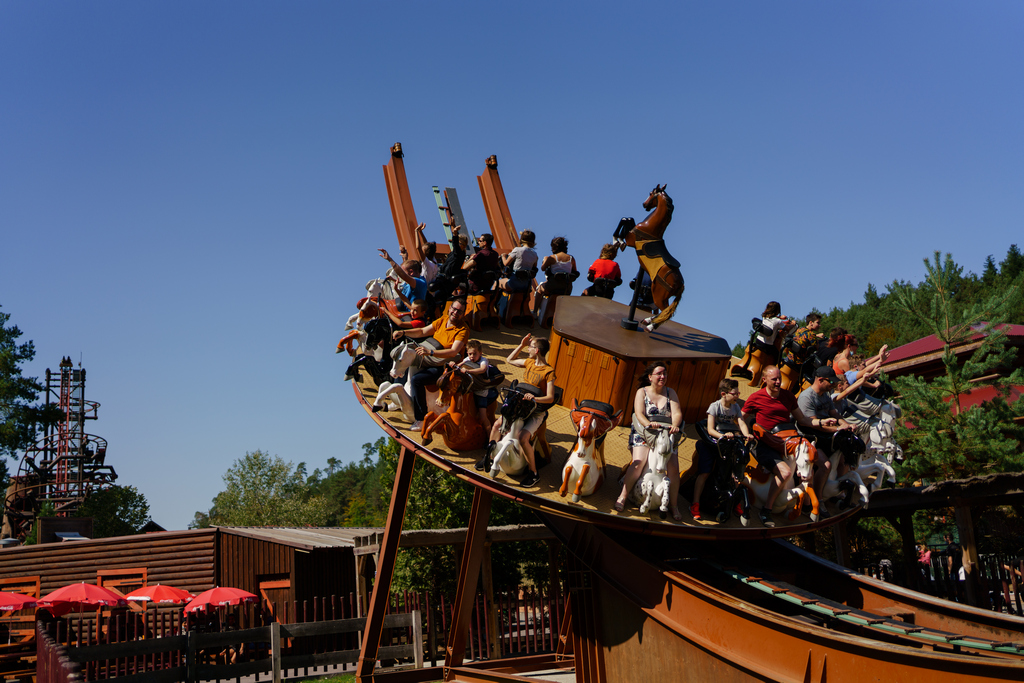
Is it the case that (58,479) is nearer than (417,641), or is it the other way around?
(417,641)

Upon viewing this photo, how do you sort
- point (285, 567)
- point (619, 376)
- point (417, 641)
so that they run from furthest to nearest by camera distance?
point (285, 567) < point (417, 641) < point (619, 376)

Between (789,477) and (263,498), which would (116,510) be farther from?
(789,477)

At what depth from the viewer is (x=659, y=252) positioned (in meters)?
9.08

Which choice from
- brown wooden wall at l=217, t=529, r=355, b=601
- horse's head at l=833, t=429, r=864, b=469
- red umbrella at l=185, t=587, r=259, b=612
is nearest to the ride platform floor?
horse's head at l=833, t=429, r=864, b=469

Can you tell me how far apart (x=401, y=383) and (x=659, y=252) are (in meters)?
3.25

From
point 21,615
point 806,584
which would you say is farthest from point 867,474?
point 21,615

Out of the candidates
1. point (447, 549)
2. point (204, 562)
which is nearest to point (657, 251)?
point (447, 549)

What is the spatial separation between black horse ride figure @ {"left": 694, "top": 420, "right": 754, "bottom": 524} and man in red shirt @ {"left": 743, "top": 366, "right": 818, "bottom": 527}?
1.19 ft

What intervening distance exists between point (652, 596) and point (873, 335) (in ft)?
141

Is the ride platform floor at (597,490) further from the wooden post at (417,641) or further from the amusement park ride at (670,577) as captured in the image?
the wooden post at (417,641)

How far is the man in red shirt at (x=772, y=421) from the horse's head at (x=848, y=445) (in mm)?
277

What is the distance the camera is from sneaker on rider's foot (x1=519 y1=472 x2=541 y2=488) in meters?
7.65

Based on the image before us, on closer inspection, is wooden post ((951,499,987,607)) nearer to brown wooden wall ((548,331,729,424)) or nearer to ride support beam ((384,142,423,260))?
brown wooden wall ((548,331,729,424))

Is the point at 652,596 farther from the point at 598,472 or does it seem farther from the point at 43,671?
the point at 43,671
